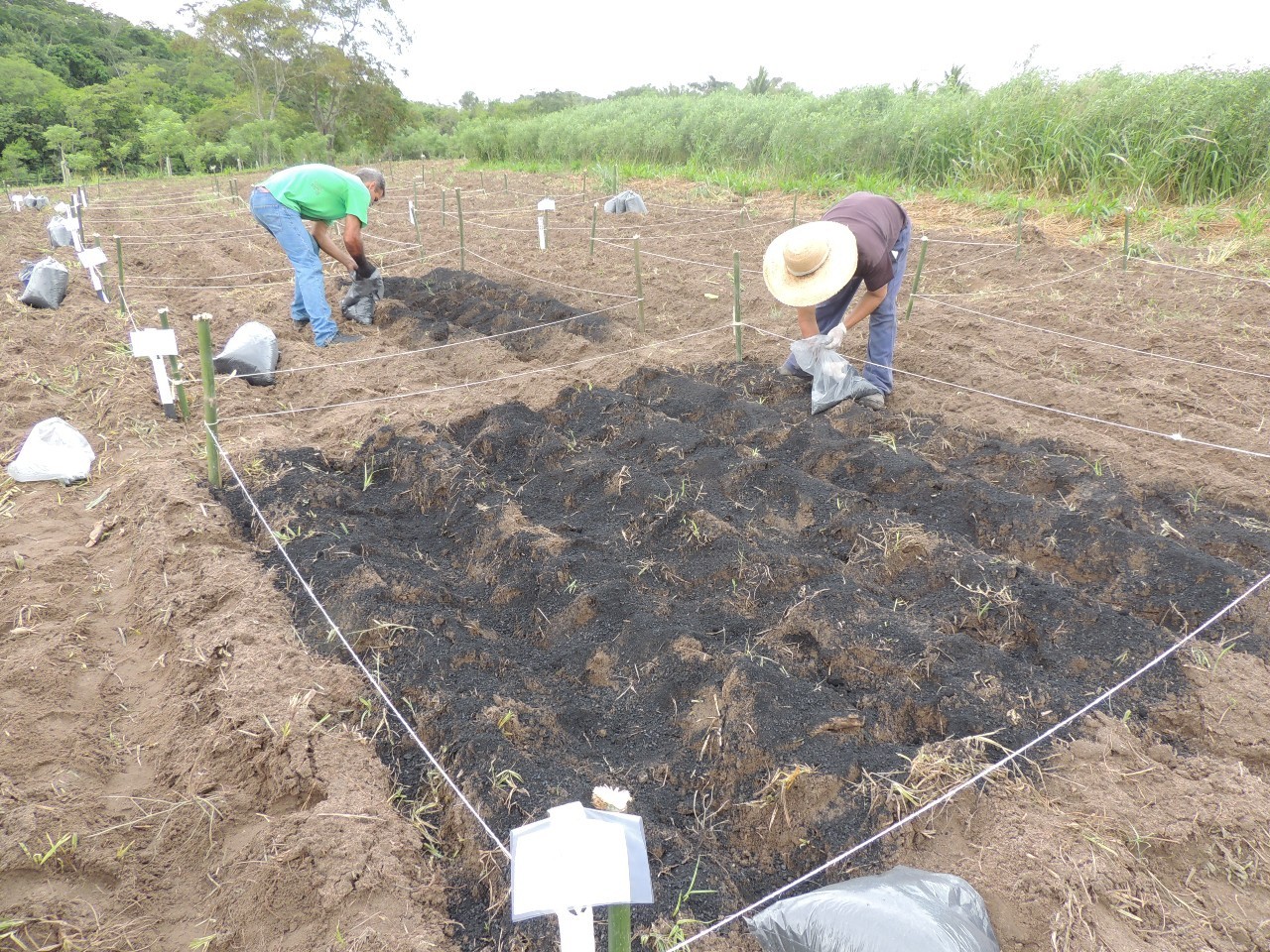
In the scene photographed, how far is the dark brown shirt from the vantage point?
14.3 ft

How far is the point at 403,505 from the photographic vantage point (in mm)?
4035

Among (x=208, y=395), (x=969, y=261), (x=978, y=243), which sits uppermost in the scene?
(x=978, y=243)

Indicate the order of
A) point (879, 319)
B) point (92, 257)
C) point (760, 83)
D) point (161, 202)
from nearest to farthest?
point (879, 319) → point (92, 257) → point (161, 202) → point (760, 83)

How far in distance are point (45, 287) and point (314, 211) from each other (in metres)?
2.80

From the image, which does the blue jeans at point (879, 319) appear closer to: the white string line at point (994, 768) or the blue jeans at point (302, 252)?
the white string line at point (994, 768)

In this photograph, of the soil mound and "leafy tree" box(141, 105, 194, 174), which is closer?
the soil mound

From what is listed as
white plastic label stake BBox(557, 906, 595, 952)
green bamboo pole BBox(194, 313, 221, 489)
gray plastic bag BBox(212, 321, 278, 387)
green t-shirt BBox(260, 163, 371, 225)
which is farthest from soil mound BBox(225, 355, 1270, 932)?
green t-shirt BBox(260, 163, 371, 225)

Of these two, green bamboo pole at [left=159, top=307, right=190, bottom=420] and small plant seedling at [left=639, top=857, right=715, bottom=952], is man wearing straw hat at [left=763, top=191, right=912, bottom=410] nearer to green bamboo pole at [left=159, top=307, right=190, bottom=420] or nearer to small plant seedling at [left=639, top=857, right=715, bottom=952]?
small plant seedling at [left=639, top=857, right=715, bottom=952]

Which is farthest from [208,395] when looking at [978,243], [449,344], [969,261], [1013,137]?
[1013,137]

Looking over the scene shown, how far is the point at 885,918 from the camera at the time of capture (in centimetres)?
170

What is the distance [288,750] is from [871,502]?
2.58 m

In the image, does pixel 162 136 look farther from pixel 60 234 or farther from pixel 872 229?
pixel 872 229

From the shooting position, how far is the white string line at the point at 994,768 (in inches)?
75.2

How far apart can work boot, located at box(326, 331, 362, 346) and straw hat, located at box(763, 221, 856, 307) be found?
349 cm
